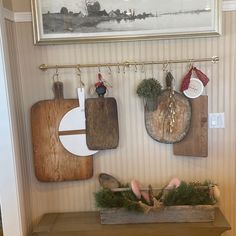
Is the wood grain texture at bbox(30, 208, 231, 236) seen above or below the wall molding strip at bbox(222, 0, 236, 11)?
below

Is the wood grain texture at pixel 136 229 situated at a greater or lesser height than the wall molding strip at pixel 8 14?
lesser

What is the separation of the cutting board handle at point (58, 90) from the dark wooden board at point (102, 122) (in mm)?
162

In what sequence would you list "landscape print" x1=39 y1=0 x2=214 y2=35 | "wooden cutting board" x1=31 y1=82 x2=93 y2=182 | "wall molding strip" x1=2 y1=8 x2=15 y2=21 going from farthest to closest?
"wooden cutting board" x1=31 y1=82 x2=93 y2=182
"landscape print" x1=39 y1=0 x2=214 y2=35
"wall molding strip" x1=2 y1=8 x2=15 y2=21

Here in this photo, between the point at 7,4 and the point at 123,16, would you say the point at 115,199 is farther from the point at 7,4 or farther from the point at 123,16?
the point at 7,4

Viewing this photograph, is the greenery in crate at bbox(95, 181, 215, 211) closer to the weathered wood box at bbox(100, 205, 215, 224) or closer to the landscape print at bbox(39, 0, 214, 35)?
the weathered wood box at bbox(100, 205, 215, 224)

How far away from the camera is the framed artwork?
1830mm

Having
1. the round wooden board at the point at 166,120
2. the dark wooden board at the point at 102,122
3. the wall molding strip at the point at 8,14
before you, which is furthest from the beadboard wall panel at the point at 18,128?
the round wooden board at the point at 166,120

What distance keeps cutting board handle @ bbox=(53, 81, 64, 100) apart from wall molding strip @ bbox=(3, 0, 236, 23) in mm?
408

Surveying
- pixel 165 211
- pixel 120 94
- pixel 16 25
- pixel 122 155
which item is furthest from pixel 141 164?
pixel 16 25

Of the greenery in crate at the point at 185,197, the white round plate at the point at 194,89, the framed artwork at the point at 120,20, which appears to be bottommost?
the greenery in crate at the point at 185,197

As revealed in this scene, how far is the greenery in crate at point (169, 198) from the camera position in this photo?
1.80 meters

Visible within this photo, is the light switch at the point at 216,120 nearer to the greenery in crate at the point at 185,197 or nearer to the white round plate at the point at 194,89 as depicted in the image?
the white round plate at the point at 194,89

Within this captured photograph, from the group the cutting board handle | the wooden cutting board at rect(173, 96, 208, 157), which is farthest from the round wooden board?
the cutting board handle

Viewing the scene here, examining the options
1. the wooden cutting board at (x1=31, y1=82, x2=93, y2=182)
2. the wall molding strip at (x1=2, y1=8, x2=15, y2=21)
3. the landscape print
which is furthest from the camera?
the wooden cutting board at (x1=31, y1=82, x2=93, y2=182)
